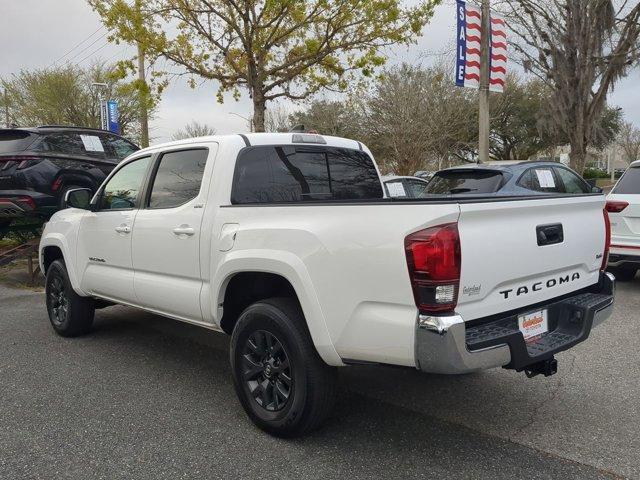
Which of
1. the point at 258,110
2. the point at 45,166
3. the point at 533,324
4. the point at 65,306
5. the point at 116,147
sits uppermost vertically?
the point at 258,110

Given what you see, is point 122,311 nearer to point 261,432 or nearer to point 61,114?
point 261,432

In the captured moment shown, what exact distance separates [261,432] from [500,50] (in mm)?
10963

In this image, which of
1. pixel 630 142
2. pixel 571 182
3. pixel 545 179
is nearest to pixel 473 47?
pixel 571 182

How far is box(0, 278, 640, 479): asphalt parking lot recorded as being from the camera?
293 centimetres

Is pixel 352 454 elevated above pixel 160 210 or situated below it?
below

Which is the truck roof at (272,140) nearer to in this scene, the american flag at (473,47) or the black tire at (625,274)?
the black tire at (625,274)

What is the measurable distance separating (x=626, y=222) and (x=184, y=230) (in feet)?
19.0

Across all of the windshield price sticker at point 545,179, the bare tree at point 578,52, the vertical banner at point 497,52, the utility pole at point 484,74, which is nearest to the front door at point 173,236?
the windshield price sticker at point 545,179

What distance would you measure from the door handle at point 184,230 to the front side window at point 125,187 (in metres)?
0.78

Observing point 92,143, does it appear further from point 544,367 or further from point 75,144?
point 544,367

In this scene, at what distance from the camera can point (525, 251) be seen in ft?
9.41

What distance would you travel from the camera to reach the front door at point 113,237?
4.46m

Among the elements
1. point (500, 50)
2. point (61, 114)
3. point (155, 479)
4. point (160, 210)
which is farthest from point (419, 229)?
point (61, 114)

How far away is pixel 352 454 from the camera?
3057 millimetres
